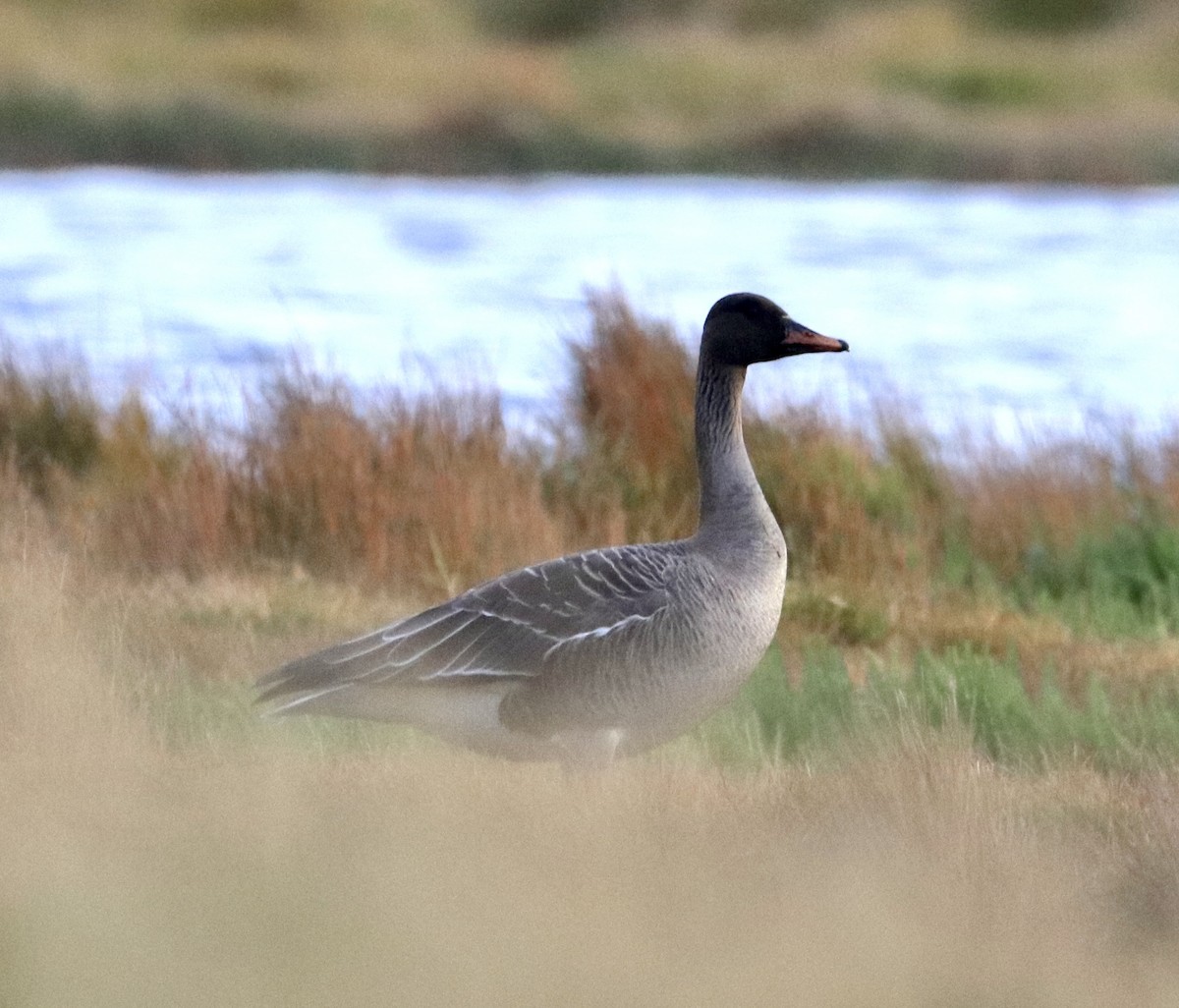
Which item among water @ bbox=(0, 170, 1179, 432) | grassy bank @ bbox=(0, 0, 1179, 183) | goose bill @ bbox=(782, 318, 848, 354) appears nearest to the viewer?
goose bill @ bbox=(782, 318, 848, 354)

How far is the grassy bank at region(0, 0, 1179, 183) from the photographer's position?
125 feet

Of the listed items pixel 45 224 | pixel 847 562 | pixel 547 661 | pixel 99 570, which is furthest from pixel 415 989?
pixel 45 224

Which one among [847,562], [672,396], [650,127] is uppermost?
[650,127]

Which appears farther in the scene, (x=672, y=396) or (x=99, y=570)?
(x=672, y=396)

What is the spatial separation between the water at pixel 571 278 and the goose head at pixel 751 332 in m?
5.74

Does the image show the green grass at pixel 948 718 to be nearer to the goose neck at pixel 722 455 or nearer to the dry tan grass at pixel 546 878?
the dry tan grass at pixel 546 878

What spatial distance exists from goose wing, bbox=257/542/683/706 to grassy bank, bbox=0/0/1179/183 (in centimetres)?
3194

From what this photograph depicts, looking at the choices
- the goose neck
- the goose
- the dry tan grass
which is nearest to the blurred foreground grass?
the dry tan grass

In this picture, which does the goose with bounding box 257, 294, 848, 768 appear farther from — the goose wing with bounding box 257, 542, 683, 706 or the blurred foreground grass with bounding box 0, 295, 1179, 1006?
the blurred foreground grass with bounding box 0, 295, 1179, 1006

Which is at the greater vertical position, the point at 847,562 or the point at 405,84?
the point at 405,84

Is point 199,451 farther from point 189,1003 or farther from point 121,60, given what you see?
point 121,60

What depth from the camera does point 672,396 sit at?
502 inches

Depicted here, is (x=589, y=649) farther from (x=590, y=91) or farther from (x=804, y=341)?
(x=590, y=91)

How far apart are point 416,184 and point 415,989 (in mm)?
36255
